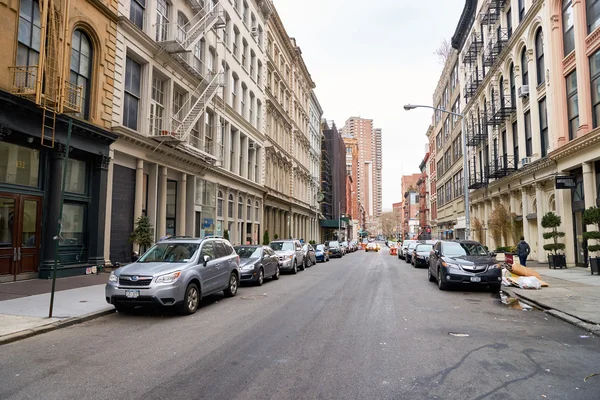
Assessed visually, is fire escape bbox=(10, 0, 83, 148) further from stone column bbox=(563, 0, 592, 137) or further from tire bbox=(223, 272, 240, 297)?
stone column bbox=(563, 0, 592, 137)

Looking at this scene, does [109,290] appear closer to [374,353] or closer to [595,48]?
[374,353]

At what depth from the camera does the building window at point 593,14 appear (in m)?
17.8

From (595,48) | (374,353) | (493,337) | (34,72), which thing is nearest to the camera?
(374,353)

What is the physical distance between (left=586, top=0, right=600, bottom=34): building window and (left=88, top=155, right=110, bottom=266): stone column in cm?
2095

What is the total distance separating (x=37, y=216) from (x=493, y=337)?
13410mm

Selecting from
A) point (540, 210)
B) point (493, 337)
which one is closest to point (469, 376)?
point (493, 337)

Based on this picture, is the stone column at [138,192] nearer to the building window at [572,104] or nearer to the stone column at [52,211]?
the stone column at [52,211]

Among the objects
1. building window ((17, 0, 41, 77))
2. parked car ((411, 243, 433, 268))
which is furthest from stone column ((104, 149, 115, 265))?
parked car ((411, 243, 433, 268))

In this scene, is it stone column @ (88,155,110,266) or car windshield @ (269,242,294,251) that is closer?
stone column @ (88,155,110,266)

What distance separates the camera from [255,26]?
35.0m

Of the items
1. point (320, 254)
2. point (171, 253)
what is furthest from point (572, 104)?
point (171, 253)

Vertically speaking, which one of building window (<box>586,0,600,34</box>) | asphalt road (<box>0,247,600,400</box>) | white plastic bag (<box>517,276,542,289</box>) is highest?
building window (<box>586,0,600,34</box>)

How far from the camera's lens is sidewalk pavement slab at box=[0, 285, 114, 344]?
7477 millimetres

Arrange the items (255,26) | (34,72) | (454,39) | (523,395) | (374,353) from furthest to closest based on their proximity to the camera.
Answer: (454,39), (255,26), (34,72), (374,353), (523,395)
